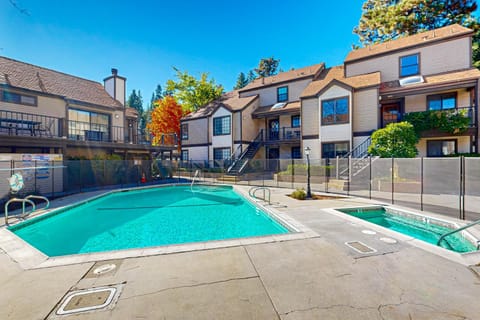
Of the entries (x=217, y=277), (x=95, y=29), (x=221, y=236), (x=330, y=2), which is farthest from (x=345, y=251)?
(x=330, y=2)

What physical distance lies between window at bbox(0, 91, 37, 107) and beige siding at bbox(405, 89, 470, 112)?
2488 centimetres

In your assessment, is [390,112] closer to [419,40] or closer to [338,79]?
[338,79]

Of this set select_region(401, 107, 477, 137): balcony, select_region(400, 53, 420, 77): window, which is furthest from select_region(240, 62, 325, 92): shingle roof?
select_region(401, 107, 477, 137): balcony

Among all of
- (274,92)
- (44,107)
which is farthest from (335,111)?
(44,107)

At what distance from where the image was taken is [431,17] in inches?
880

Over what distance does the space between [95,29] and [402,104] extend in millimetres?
19185

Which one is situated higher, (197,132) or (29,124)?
(197,132)

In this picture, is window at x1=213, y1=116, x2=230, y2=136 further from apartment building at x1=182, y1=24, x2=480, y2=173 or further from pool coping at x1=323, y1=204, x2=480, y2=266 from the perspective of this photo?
pool coping at x1=323, y1=204, x2=480, y2=266

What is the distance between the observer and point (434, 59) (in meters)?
15.5

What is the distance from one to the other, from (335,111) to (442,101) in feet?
21.5

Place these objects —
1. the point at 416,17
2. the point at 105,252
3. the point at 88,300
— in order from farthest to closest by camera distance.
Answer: the point at 416,17 → the point at 105,252 → the point at 88,300

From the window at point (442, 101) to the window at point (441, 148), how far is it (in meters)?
2.26

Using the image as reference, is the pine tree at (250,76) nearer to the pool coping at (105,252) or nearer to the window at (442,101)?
the window at (442,101)

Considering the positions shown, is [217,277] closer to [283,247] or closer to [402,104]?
[283,247]
